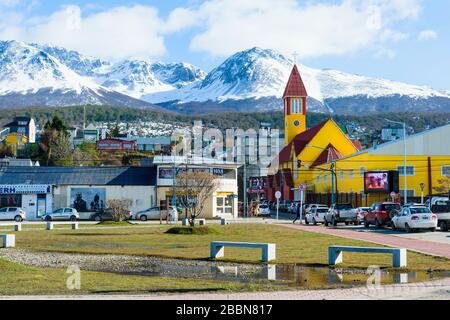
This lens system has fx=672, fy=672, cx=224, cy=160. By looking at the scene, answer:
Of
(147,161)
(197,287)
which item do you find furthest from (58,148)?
(197,287)

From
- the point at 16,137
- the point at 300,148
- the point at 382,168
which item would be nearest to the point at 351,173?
the point at 382,168

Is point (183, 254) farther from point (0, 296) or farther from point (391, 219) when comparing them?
point (391, 219)

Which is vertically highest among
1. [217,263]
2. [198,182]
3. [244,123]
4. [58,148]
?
[244,123]

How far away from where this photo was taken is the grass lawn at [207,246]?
832 inches

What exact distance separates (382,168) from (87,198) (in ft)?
103

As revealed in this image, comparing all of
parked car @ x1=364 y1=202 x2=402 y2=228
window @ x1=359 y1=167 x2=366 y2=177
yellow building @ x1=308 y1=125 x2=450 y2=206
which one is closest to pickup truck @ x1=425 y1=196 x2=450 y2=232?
parked car @ x1=364 y1=202 x2=402 y2=228

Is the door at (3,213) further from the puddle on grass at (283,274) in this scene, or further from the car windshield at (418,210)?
the puddle on grass at (283,274)

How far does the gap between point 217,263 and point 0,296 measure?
29.9ft

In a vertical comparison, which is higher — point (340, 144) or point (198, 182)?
point (340, 144)

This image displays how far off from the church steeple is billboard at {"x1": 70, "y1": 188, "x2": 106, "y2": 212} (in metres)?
57.4

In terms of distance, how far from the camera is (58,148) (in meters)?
100

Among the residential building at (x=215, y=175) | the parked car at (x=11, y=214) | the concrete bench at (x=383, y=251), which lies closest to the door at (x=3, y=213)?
the parked car at (x=11, y=214)
